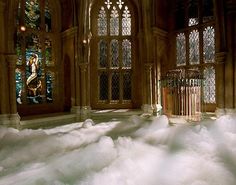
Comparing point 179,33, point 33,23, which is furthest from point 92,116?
point 179,33

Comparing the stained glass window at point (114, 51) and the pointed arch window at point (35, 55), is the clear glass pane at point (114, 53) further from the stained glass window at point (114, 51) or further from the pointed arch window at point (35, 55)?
the pointed arch window at point (35, 55)

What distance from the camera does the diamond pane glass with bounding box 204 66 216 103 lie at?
792 centimetres

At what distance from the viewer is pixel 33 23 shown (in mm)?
8227

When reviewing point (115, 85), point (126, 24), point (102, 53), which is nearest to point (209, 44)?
point (126, 24)

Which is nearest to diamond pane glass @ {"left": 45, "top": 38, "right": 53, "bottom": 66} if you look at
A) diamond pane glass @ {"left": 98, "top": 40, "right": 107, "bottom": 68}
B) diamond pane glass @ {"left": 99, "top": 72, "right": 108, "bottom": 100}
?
diamond pane glass @ {"left": 98, "top": 40, "right": 107, "bottom": 68}

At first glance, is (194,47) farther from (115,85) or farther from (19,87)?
(19,87)

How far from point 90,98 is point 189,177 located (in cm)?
611

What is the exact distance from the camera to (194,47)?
8406 mm

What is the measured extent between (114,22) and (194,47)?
2880 mm

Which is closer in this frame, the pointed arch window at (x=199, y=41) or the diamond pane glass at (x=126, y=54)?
the pointed arch window at (x=199, y=41)

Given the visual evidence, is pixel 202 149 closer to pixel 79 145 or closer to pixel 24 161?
pixel 79 145

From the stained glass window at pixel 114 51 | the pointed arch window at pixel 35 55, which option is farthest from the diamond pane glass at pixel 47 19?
the stained glass window at pixel 114 51

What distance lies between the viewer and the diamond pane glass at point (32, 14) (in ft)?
26.5

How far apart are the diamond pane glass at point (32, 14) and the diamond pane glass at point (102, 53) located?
2.17 m
